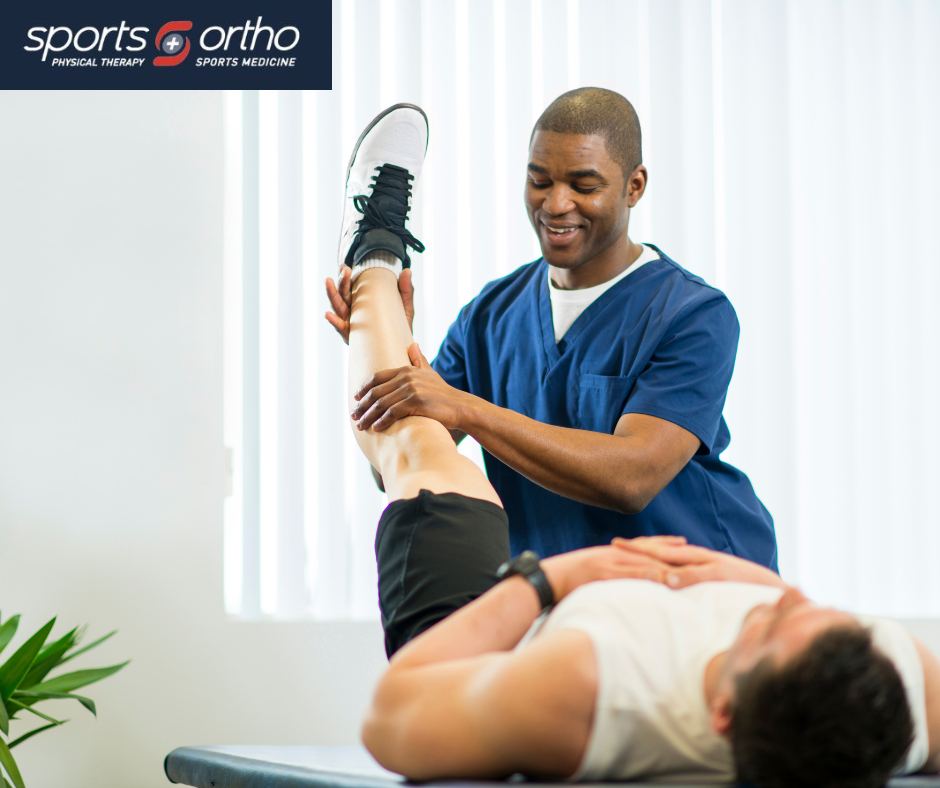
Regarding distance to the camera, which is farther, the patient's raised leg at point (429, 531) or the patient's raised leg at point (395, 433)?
the patient's raised leg at point (395, 433)

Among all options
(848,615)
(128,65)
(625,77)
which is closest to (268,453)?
(128,65)

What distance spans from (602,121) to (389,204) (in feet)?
1.69

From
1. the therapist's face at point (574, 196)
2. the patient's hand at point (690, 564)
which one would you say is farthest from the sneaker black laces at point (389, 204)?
the patient's hand at point (690, 564)

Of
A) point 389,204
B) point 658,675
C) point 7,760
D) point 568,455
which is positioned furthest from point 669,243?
point 7,760

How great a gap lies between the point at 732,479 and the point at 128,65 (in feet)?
7.24

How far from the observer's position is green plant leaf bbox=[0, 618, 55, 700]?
78.1 inches

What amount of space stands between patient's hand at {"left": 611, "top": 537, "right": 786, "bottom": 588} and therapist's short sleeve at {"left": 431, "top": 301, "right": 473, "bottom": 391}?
3.04 feet

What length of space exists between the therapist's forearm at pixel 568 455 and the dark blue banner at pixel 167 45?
5.11 ft

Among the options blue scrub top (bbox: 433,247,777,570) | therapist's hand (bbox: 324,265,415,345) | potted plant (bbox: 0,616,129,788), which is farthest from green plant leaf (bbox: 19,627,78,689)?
blue scrub top (bbox: 433,247,777,570)

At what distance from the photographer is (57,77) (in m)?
2.62

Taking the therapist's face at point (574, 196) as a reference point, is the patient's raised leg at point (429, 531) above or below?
below

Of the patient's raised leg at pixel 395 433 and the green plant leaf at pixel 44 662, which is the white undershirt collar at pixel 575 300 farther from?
the green plant leaf at pixel 44 662

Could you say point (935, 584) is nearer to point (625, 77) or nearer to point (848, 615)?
point (625, 77)

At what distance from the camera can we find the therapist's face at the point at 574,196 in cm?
171
